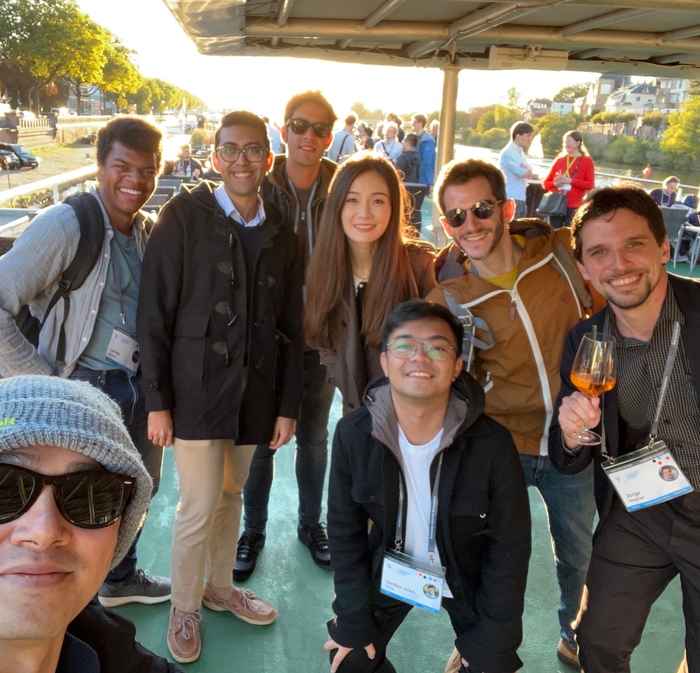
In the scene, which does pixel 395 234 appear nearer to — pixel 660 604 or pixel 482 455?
pixel 482 455

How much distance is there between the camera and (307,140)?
304cm

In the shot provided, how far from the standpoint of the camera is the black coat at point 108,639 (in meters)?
1.23

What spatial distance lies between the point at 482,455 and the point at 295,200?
1592 millimetres

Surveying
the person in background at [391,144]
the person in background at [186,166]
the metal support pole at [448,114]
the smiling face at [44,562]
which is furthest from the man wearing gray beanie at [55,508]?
the person in background at [186,166]

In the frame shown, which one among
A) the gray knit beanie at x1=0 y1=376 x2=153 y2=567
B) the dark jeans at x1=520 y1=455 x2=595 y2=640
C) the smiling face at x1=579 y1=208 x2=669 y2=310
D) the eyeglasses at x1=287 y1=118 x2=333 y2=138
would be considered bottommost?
the dark jeans at x1=520 y1=455 x2=595 y2=640

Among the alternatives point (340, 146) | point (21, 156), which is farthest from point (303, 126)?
point (21, 156)

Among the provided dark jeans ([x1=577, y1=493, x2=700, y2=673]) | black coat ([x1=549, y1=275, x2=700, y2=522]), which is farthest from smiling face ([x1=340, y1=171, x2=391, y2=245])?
dark jeans ([x1=577, y1=493, x2=700, y2=673])

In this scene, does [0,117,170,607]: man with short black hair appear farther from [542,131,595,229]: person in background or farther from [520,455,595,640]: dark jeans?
[542,131,595,229]: person in background

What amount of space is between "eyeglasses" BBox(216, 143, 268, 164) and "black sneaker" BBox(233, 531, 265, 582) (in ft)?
6.37

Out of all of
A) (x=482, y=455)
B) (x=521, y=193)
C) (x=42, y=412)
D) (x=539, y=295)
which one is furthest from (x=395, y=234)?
(x=521, y=193)

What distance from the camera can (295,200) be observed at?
3.04 metres

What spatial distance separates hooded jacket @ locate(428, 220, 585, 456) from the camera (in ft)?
7.56

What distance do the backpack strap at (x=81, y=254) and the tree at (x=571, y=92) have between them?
2493 inches

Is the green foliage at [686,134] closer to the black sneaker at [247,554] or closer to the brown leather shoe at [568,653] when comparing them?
the brown leather shoe at [568,653]
